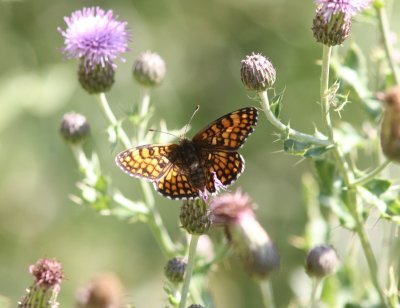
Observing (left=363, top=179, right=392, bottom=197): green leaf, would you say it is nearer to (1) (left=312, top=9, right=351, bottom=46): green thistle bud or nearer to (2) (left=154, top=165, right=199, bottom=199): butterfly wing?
(1) (left=312, top=9, right=351, bottom=46): green thistle bud

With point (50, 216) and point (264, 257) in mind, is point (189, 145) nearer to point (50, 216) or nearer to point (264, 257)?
point (264, 257)

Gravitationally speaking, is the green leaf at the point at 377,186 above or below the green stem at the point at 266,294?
above

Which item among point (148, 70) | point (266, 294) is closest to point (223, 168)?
point (266, 294)

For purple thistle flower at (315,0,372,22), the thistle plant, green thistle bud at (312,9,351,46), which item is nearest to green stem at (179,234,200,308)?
the thistle plant

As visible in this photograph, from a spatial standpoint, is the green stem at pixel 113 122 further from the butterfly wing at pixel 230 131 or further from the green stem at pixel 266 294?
the green stem at pixel 266 294

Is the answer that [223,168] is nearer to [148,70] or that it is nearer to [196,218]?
[196,218]

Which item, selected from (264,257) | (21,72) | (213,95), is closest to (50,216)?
(21,72)

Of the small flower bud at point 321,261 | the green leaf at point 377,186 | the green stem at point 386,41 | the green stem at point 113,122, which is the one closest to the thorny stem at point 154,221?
the green stem at point 113,122
